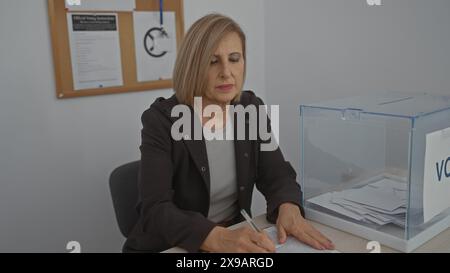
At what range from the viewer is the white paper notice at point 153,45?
5.87ft

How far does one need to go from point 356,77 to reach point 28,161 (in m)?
1.33

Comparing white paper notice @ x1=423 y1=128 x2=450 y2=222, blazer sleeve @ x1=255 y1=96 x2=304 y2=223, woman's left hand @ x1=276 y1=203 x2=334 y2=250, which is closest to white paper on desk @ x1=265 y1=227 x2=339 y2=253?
woman's left hand @ x1=276 y1=203 x2=334 y2=250

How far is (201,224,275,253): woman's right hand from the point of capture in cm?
87

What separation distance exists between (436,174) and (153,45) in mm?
1278

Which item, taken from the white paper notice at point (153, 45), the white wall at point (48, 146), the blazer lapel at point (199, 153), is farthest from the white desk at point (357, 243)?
the white paper notice at point (153, 45)

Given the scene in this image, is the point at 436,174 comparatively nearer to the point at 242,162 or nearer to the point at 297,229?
the point at 297,229

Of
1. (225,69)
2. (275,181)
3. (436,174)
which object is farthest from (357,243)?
(225,69)

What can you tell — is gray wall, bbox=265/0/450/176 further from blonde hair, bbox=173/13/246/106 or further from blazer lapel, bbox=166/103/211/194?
blazer lapel, bbox=166/103/211/194

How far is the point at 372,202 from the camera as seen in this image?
108 centimetres

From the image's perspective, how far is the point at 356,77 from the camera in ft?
5.75

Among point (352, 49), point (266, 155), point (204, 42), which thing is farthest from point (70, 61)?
point (352, 49)

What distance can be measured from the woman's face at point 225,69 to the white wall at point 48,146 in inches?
27.3

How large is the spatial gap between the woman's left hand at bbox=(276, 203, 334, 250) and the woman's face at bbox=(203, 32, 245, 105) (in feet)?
1.18
